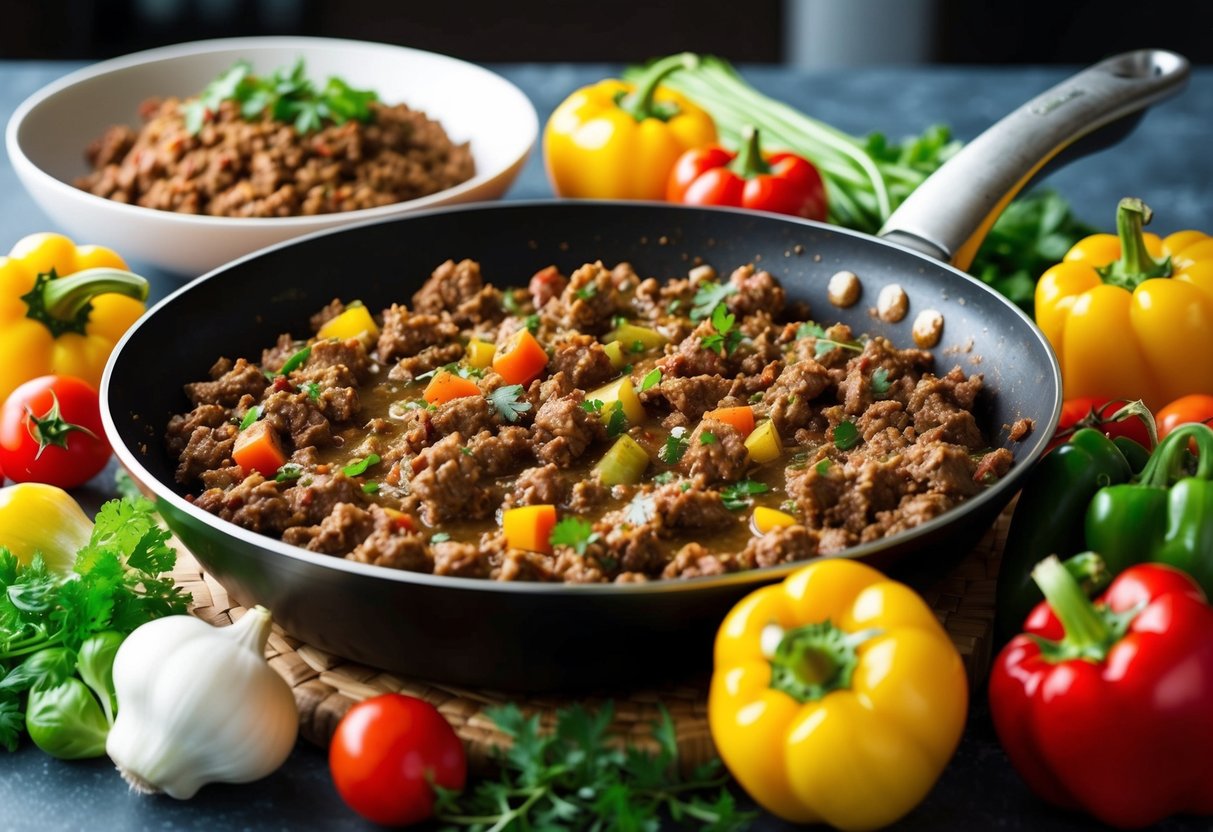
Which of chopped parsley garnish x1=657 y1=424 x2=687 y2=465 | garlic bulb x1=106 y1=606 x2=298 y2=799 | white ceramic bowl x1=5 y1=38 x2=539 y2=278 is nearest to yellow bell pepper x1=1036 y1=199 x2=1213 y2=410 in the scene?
chopped parsley garnish x1=657 y1=424 x2=687 y2=465

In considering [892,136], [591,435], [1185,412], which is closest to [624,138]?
[892,136]

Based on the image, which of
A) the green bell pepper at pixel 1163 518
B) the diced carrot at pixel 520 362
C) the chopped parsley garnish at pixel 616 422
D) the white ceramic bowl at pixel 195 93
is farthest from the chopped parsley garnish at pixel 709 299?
the green bell pepper at pixel 1163 518

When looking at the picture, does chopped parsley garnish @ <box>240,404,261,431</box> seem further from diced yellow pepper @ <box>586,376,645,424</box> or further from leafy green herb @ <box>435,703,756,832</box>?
leafy green herb @ <box>435,703,756,832</box>

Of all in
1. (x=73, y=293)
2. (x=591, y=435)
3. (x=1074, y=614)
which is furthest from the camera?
(x=73, y=293)

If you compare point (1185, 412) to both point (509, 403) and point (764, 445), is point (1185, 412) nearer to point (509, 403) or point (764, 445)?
point (764, 445)

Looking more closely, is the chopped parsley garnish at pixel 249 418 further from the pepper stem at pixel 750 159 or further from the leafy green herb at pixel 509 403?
the pepper stem at pixel 750 159

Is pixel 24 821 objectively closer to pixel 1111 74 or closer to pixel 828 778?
pixel 828 778

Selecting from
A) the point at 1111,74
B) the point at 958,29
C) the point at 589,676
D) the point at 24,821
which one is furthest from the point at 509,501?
the point at 958,29
